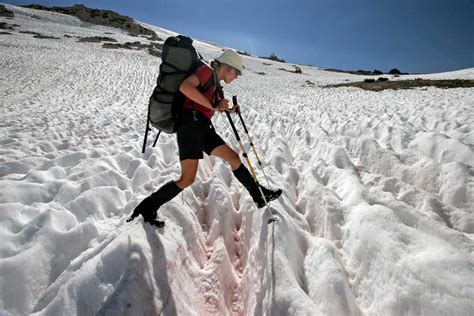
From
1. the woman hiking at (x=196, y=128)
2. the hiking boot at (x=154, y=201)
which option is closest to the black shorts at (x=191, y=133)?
the woman hiking at (x=196, y=128)

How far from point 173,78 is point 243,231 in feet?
7.35

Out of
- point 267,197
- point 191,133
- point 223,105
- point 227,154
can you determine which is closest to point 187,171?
point 191,133

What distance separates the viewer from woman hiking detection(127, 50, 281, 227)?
3.28 m

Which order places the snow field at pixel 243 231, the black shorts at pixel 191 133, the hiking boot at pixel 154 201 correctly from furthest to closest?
the hiking boot at pixel 154 201
the black shorts at pixel 191 133
the snow field at pixel 243 231

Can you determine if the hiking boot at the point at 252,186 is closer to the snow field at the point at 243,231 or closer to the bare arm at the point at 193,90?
the snow field at the point at 243,231

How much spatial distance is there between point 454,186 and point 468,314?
8.42ft

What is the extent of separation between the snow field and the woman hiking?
367 millimetres

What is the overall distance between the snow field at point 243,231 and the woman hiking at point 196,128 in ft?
1.20

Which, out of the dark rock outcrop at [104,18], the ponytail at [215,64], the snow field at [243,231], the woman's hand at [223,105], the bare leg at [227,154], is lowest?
the snow field at [243,231]

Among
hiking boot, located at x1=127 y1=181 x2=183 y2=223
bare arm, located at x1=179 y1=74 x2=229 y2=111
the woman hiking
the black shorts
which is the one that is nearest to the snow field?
hiking boot, located at x1=127 y1=181 x2=183 y2=223

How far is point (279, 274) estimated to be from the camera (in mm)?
2846

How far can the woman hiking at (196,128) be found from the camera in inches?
129

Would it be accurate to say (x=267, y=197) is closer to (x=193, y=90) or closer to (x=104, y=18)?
(x=193, y=90)

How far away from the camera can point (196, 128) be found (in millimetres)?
3436
